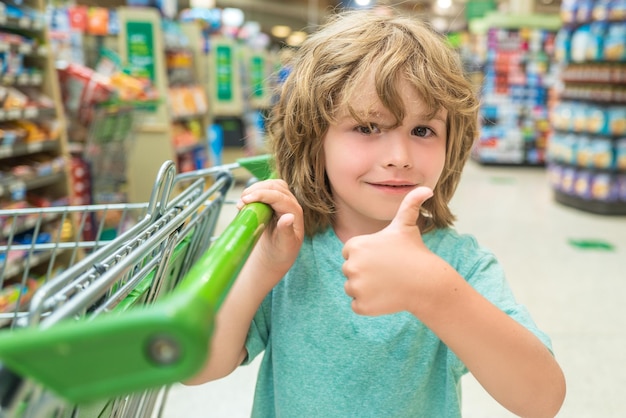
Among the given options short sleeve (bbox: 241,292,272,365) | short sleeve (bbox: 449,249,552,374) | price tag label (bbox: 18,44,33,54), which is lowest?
short sleeve (bbox: 241,292,272,365)

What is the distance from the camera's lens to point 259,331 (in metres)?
1.04

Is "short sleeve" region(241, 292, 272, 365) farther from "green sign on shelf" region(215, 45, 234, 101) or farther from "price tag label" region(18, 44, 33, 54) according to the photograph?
"green sign on shelf" region(215, 45, 234, 101)

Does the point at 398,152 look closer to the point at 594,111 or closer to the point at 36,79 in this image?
the point at 36,79

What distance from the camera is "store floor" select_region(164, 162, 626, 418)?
88.2 inches

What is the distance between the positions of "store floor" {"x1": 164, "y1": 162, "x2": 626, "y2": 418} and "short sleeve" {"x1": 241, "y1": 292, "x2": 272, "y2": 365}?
0.67 m

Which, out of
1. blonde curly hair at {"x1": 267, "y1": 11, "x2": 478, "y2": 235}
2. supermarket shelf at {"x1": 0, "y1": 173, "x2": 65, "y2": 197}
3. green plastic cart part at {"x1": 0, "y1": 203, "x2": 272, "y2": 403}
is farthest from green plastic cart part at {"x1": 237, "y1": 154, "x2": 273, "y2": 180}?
supermarket shelf at {"x1": 0, "y1": 173, "x2": 65, "y2": 197}

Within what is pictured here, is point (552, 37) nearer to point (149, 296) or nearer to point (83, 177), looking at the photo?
Answer: point (83, 177)

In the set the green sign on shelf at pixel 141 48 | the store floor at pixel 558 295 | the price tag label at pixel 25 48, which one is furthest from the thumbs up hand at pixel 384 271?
the green sign on shelf at pixel 141 48

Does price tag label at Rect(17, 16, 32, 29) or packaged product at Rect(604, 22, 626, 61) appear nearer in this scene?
price tag label at Rect(17, 16, 32, 29)

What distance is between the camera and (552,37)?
9.04 metres

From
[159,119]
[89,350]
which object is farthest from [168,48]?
[89,350]

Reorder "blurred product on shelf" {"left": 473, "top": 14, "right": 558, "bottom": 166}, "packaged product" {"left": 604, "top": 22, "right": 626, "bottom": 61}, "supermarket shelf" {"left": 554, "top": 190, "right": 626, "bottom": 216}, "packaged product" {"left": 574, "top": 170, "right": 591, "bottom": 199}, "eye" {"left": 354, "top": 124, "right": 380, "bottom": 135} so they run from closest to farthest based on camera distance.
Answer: "eye" {"left": 354, "top": 124, "right": 380, "bottom": 135}, "packaged product" {"left": 604, "top": 22, "right": 626, "bottom": 61}, "supermarket shelf" {"left": 554, "top": 190, "right": 626, "bottom": 216}, "packaged product" {"left": 574, "top": 170, "right": 591, "bottom": 199}, "blurred product on shelf" {"left": 473, "top": 14, "right": 558, "bottom": 166}

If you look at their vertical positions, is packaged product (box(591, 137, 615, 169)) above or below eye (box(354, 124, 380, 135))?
below

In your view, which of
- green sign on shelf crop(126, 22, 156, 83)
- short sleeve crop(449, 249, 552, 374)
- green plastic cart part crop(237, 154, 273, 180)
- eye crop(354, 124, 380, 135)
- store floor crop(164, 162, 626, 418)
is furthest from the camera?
green sign on shelf crop(126, 22, 156, 83)
